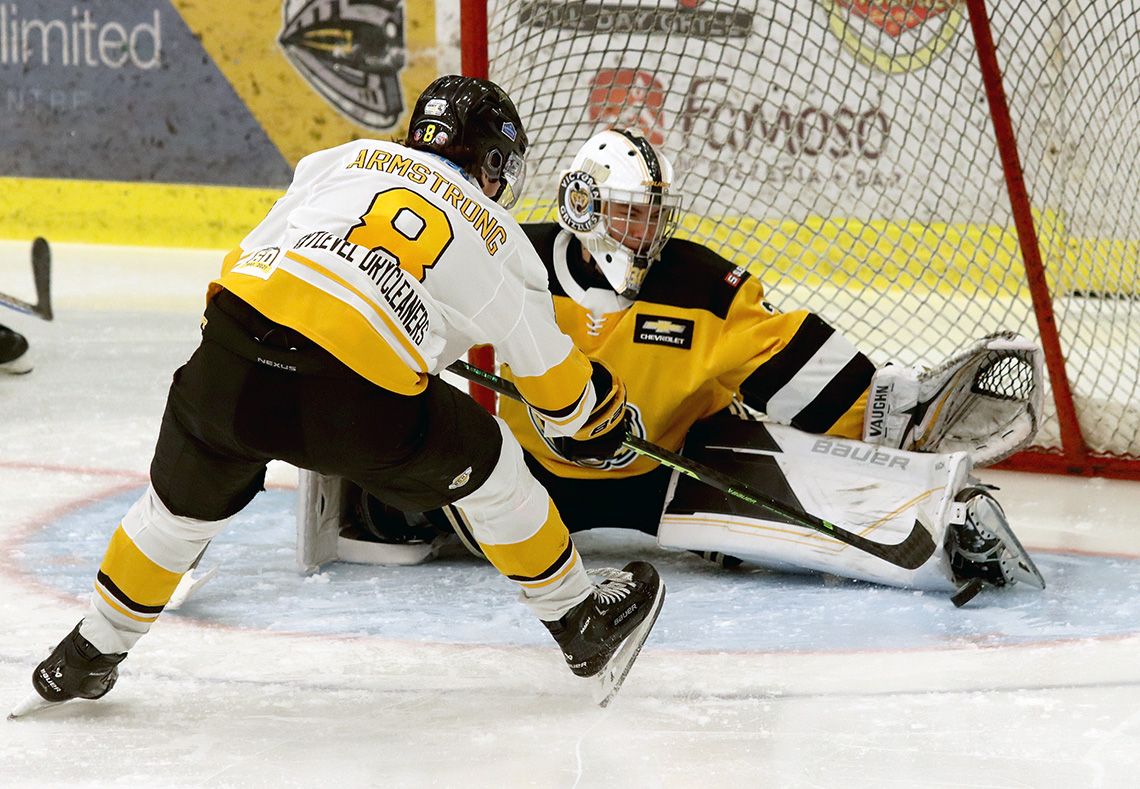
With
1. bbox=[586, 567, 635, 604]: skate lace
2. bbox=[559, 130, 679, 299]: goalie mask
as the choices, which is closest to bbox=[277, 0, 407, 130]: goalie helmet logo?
bbox=[559, 130, 679, 299]: goalie mask

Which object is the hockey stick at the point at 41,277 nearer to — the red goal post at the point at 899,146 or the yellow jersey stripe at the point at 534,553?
the red goal post at the point at 899,146

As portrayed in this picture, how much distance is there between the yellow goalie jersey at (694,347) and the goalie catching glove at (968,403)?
0.18 ft

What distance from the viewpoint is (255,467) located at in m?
1.86

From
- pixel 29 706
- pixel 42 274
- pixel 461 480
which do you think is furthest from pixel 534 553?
pixel 42 274

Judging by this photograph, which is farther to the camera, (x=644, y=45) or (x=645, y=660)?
(x=644, y=45)

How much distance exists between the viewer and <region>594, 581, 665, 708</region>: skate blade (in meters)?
1.97

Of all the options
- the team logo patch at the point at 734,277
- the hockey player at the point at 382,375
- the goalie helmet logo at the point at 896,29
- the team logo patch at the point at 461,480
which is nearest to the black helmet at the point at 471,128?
the hockey player at the point at 382,375

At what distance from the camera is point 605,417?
2.05m

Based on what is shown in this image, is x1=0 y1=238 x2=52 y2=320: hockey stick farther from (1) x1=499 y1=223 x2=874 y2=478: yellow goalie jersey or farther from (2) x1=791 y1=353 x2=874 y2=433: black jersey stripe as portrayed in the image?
(2) x1=791 y1=353 x2=874 y2=433: black jersey stripe

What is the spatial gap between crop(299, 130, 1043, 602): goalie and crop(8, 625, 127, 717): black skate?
0.72 metres

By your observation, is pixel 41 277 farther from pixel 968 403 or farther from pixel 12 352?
pixel 968 403

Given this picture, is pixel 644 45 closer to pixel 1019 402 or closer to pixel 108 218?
pixel 1019 402

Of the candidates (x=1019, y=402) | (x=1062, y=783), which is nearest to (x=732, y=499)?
(x=1019, y=402)

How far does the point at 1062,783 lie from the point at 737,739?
1.29 ft
